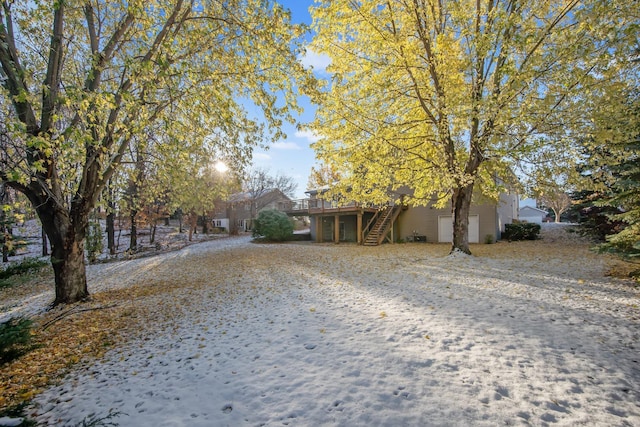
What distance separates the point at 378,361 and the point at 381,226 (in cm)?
1473

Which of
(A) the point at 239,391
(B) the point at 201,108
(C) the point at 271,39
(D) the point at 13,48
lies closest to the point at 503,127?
(C) the point at 271,39

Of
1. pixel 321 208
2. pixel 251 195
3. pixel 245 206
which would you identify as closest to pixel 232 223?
pixel 251 195

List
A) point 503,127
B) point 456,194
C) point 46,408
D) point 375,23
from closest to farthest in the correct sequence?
point 46,408 < point 503,127 < point 375,23 < point 456,194

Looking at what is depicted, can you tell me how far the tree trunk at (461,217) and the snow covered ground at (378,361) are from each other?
4.46 metres

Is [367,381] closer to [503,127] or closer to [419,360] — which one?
[419,360]

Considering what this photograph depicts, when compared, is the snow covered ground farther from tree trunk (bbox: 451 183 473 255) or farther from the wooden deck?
the wooden deck

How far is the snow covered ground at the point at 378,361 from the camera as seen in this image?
237cm

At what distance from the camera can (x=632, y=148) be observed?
5.23 m

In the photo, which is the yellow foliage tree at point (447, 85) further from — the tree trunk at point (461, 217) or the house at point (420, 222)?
the house at point (420, 222)

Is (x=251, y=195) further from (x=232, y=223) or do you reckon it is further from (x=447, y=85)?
(x=447, y=85)

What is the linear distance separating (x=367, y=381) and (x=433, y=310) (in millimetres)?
2528

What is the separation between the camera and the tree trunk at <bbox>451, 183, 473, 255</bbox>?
1064 cm

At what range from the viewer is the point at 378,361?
3.14 meters

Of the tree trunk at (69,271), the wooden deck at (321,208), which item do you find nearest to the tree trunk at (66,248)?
the tree trunk at (69,271)
